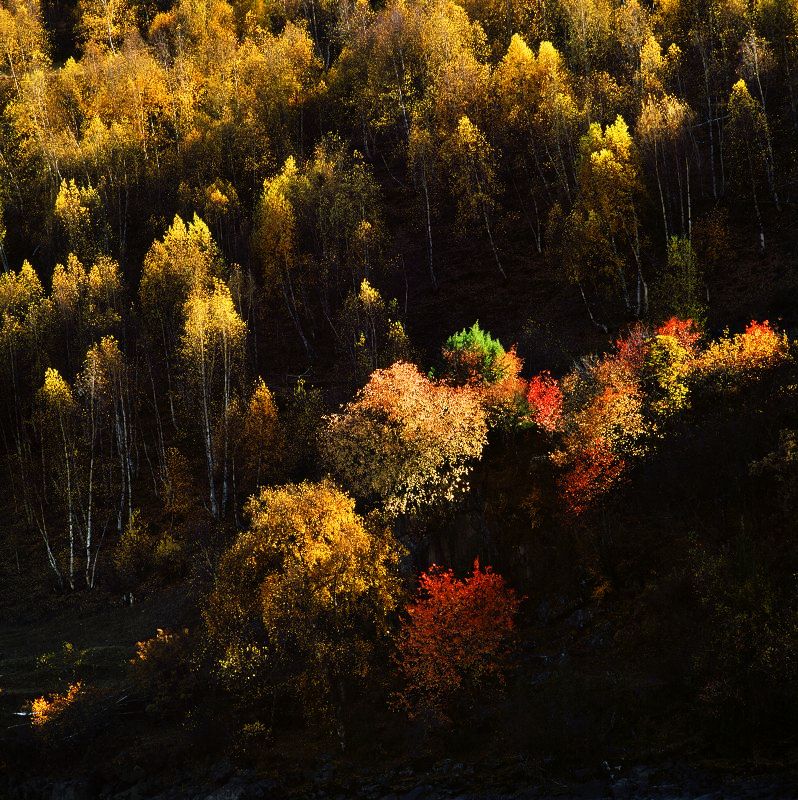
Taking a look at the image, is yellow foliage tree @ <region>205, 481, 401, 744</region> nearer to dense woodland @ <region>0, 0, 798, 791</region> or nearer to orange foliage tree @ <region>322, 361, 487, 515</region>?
dense woodland @ <region>0, 0, 798, 791</region>

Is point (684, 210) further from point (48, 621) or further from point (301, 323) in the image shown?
point (48, 621)

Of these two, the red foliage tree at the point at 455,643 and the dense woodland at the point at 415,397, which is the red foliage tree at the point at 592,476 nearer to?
the dense woodland at the point at 415,397

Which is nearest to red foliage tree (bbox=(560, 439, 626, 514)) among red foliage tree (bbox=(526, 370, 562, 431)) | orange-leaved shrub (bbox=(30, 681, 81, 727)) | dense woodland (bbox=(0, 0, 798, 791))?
dense woodland (bbox=(0, 0, 798, 791))

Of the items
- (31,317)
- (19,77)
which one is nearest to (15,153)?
(19,77)

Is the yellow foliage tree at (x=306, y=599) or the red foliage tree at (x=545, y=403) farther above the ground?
the red foliage tree at (x=545, y=403)

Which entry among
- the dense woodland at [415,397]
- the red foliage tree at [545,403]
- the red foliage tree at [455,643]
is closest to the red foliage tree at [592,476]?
the dense woodland at [415,397]

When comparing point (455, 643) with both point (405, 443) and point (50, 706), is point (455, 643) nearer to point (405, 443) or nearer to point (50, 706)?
point (405, 443)
